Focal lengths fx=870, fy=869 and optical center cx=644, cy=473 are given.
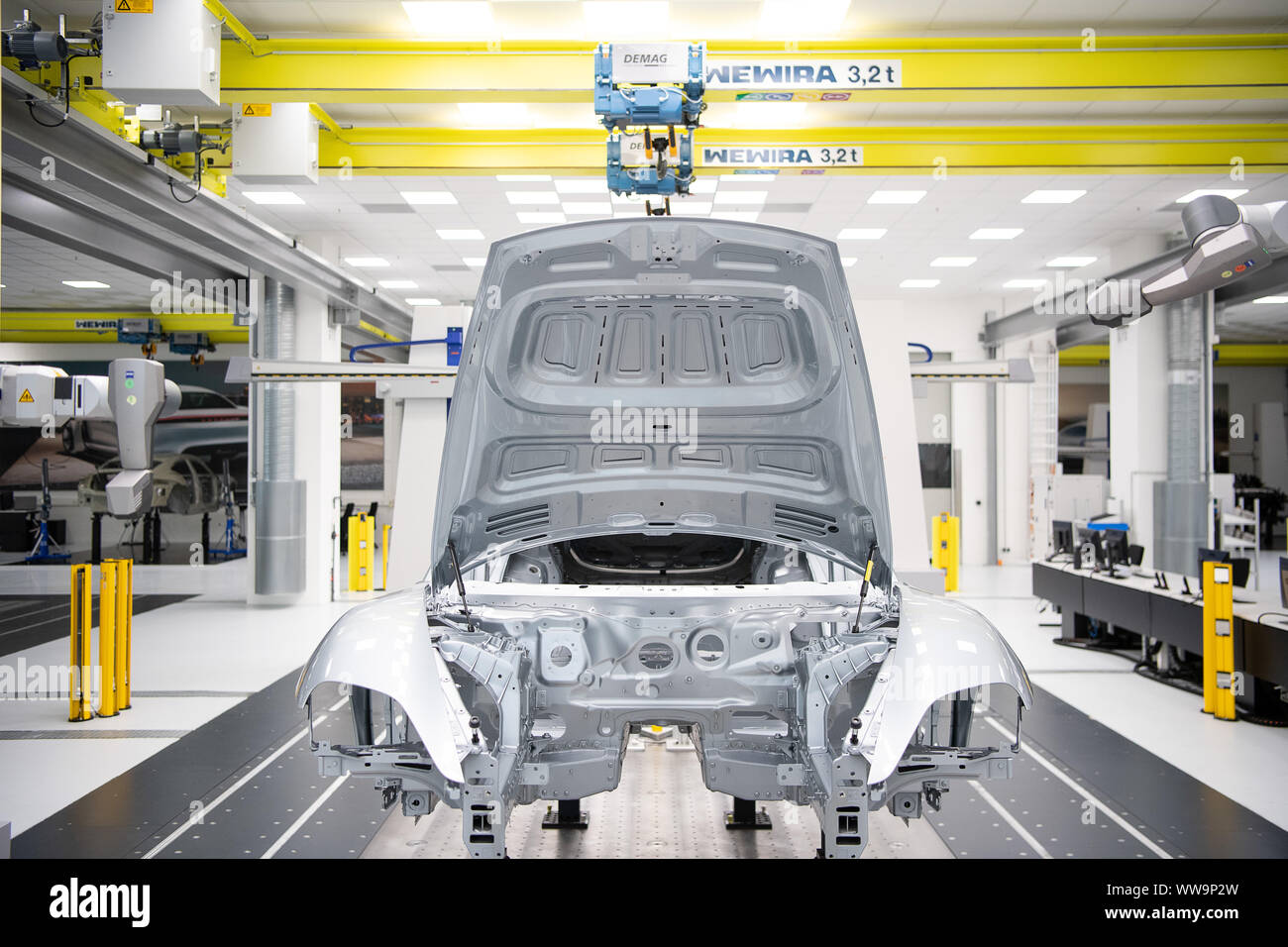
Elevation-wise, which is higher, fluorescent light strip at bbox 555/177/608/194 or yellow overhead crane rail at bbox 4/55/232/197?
fluorescent light strip at bbox 555/177/608/194

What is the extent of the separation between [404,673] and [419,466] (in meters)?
4.55

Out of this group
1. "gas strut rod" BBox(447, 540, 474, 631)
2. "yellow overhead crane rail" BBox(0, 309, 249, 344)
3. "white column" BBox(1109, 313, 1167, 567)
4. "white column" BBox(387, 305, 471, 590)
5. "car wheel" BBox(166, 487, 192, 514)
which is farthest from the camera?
"yellow overhead crane rail" BBox(0, 309, 249, 344)

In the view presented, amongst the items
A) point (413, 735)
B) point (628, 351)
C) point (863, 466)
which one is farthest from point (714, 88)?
point (413, 735)

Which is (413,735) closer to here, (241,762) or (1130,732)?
(241,762)

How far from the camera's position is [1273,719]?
499 centimetres

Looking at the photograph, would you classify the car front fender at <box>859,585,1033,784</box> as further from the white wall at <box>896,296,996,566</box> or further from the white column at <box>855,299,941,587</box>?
the white wall at <box>896,296,996,566</box>

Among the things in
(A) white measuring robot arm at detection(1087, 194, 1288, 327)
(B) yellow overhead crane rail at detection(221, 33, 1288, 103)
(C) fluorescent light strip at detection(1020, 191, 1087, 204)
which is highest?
(C) fluorescent light strip at detection(1020, 191, 1087, 204)

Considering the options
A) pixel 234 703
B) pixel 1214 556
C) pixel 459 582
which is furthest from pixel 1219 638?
pixel 234 703

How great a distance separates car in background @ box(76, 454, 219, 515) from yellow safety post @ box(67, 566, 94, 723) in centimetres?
982

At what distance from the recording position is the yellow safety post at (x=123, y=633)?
16.9 feet

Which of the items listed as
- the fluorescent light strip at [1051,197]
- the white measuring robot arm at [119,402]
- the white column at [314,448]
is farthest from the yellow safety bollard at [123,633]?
the fluorescent light strip at [1051,197]

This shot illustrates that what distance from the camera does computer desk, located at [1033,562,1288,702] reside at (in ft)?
15.9

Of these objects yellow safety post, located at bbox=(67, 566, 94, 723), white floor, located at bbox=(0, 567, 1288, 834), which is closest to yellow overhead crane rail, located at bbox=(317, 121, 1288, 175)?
yellow safety post, located at bbox=(67, 566, 94, 723)

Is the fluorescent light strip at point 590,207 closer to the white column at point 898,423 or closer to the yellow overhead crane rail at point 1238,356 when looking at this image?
the white column at point 898,423
